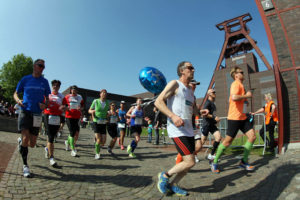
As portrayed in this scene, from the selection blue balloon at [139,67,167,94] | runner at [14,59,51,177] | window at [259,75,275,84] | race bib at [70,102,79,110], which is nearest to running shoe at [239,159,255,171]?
runner at [14,59,51,177]

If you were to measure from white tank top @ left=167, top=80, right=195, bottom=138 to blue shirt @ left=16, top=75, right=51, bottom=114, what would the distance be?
2597mm

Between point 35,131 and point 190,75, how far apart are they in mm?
3056

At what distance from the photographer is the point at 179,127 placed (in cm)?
252

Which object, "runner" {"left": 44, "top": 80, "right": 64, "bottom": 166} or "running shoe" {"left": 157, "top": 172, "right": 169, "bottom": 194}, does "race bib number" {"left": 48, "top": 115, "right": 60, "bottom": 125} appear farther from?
"running shoe" {"left": 157, "top": 172, "right": 169, "bottom": 194}

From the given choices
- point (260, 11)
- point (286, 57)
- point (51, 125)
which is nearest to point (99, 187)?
point (51, 125)

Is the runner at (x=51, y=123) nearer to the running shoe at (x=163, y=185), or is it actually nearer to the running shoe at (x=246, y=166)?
the running shoe at (x=163, y=185)

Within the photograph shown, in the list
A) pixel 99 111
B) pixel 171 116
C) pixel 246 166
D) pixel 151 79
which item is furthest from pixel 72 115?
pixel 151 79

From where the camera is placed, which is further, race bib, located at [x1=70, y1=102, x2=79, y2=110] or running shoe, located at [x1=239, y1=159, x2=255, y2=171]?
race bib, located at [x1=70, y1=102, x2=79, y2=110]

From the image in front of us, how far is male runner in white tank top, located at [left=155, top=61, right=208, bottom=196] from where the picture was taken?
2490mm

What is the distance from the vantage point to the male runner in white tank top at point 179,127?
2490mm

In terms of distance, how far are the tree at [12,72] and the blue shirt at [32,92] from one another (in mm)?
35649

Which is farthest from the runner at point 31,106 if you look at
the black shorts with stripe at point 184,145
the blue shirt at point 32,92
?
the black shorts with stripe at point 184,145

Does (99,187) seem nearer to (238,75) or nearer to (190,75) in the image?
(190,75)

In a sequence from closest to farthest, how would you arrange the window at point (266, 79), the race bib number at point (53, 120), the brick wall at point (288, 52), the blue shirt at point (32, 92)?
1. the blue shirt at point (32, 92)
2. the race bib number at point (53, 120)
3. the brick wall at point (288, 52)
4. the window at point (266, 79)
